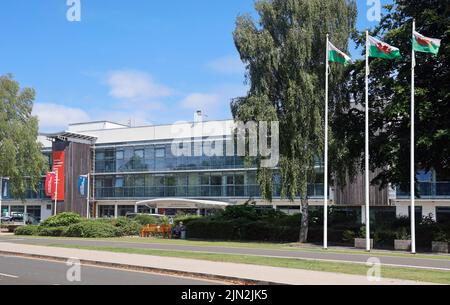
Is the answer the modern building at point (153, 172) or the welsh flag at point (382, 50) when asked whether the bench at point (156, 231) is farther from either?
the welsh flag at point (382, 50)

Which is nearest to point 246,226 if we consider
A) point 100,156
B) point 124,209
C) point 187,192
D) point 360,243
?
point 360,243

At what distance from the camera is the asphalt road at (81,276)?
14.5 m

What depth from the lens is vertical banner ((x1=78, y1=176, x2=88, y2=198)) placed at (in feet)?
213

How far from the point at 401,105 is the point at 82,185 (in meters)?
43.8

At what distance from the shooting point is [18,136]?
167ft

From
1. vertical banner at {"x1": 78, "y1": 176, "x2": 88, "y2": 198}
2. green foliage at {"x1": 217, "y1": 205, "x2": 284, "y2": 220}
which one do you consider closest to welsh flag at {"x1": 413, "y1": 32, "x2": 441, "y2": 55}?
green foliage at {"x1": 217, "y1": 205, "x2": 284, "y2": 220}

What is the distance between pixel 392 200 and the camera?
48344 mm

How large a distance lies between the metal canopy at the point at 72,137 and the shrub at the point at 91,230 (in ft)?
81.0

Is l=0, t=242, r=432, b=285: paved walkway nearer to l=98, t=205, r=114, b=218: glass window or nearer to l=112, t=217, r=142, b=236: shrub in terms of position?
l=112, t=217, r=142, b=236: shrub

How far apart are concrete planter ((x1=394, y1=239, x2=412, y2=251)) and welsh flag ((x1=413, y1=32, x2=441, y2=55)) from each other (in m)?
9.67

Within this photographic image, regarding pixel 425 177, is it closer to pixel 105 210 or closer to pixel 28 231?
pixel 28 231
